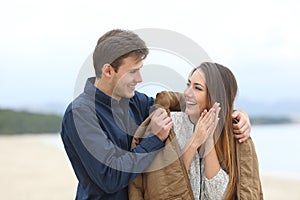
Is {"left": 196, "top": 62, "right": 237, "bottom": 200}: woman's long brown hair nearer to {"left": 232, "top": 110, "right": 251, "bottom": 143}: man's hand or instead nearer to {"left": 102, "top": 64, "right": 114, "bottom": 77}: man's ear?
{"left": 232, "top": 110, "right": 251, "bottom": 143}: man's hand

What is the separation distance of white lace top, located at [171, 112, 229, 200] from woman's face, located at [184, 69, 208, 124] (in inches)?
3.5

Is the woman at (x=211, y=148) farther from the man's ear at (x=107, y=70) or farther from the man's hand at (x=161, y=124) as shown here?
the man's ear at (x=107, y=70)

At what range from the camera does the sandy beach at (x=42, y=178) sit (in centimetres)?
780

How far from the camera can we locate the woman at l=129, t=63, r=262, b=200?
72.2 inches

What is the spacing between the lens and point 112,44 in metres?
1.78

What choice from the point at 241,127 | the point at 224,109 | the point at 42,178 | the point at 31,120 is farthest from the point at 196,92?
the point at 31,120

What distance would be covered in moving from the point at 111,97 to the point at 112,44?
21 cm

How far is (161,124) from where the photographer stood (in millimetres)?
1785

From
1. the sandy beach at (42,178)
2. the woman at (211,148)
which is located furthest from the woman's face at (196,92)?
the sandy beach at (42,178)

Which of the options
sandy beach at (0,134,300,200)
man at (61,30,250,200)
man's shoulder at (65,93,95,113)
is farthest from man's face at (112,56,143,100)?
sandy beach at (0,134,300,200)

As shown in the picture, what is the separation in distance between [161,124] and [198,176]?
28cm

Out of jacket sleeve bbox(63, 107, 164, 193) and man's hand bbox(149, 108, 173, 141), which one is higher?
man's hand bbox(149, 108, 173, 141)

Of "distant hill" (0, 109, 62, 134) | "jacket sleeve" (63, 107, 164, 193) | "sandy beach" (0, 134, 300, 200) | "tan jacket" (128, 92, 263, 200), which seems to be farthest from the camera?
"distant hill" (0, 109, 62, 134)

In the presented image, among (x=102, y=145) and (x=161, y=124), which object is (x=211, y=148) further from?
(x=102, y=145)
